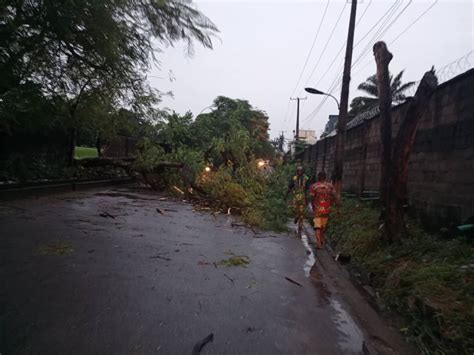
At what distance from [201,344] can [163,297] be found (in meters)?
1.00

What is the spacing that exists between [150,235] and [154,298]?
9.85 feet

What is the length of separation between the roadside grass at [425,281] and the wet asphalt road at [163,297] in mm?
327

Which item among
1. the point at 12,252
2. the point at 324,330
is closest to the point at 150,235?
the point at 12,252

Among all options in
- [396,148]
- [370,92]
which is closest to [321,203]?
[396,148]

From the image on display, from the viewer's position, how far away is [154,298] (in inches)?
138

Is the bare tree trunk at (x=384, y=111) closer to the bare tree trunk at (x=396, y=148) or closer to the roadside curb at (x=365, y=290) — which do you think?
the bare tree trunk at (x=396, y=148)

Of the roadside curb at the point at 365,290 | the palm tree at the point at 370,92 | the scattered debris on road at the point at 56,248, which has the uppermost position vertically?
the palm tree at the point at 370,92

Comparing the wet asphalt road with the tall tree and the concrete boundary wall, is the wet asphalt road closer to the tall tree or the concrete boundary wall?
the concrete boundary wall

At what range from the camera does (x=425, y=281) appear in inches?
146

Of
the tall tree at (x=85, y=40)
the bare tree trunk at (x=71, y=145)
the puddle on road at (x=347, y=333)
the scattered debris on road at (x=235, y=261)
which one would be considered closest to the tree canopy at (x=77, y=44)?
the tall tree at (x=85, y=40)

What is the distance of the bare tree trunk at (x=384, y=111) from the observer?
5582 mm

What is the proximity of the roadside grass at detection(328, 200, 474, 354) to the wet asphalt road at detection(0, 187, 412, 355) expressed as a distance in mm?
327

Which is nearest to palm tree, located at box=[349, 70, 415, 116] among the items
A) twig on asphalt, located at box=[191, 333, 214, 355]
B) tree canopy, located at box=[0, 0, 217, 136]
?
tree canopy, located at box=[0, 0, 217, 136]

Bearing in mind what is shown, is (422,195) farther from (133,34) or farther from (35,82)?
(35,82)
